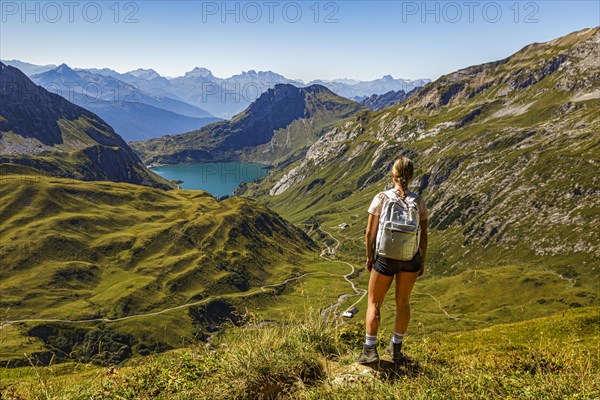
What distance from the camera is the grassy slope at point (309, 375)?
→ 807cm

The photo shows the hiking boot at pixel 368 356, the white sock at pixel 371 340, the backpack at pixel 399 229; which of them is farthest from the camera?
the white sock at pixel 371 340

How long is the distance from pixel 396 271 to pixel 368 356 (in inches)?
82.9

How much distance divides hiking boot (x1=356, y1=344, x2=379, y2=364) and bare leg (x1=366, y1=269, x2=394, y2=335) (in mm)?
434

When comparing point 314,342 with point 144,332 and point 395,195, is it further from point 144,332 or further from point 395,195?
point 144,332

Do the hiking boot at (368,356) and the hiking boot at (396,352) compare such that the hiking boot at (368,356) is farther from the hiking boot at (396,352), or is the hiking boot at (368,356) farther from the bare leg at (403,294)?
the bare leg at (403,294)

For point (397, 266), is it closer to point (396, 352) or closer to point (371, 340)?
point (371, 340)

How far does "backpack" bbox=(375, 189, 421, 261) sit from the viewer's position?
32.4 feet

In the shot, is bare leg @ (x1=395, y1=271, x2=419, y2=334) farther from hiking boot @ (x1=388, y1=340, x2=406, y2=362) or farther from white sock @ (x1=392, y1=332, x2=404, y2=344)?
hiking boot @ (x1=388, y1=340, x2=406, y2=362)

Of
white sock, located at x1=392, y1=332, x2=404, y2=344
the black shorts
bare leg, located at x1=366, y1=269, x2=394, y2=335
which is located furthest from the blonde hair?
white sock, located at x1=392, y1=332, x2=404, y2=344

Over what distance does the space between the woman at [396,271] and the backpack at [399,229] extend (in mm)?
182

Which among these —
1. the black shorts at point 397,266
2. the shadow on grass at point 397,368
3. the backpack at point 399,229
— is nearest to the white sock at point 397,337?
the shadow on grass at point 397,368

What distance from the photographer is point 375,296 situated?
410 inches

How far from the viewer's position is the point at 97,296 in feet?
649

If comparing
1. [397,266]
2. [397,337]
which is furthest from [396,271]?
[397,337]
